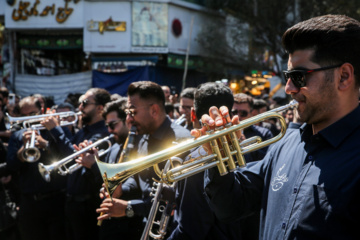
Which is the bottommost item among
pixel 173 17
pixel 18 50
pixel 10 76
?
pixel 10 76

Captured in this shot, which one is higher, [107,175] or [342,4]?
[342,4]

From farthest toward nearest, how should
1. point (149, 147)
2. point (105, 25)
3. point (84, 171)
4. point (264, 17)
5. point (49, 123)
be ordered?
point (264, 17)
point (105, 25)
point (49, 123)
point (84, 171)
point (149, 147)

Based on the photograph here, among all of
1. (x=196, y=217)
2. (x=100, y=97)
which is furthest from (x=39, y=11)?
(x=196, y=217)

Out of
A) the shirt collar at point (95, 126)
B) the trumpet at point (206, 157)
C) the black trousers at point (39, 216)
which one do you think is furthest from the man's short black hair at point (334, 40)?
the black trousers at point (39, 216)

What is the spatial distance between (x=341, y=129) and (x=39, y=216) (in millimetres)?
4761

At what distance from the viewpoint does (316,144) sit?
2.05 meters

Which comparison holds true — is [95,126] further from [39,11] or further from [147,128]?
[39,11]

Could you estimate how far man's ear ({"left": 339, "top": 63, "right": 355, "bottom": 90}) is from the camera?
6.59 feet

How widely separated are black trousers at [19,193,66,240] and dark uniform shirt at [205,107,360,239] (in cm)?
409

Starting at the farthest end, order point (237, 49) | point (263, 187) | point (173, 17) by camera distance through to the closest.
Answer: point (237, 49) → point (173, 17) → point (263, 187)

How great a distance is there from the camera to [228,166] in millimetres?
2203

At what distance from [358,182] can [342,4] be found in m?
16.6

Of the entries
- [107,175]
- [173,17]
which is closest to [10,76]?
[173,17]

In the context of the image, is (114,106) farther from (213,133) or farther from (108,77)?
(108,77)
